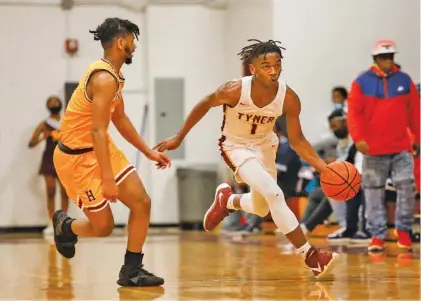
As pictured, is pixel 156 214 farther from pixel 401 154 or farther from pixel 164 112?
pixel 401 154

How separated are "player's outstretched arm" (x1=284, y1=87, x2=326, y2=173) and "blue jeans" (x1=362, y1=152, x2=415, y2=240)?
8.16ft

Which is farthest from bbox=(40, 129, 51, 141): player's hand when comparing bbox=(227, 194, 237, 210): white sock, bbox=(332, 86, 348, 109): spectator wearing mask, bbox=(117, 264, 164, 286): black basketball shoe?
bbox=(117, 264, 164, 286): black basketball shoe

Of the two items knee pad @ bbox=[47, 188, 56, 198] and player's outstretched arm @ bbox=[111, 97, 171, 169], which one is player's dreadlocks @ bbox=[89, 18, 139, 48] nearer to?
player's outstretched arm @ bbox=[111, 97, 171, 169]

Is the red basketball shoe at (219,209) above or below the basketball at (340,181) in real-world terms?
below

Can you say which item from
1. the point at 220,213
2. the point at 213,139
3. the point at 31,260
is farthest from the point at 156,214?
the point at 220,213

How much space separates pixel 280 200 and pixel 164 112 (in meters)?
7.87

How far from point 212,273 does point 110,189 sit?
168 centimetres

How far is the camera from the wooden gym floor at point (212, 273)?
5.54m

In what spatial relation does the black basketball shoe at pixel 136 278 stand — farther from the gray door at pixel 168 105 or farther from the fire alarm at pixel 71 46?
the fire alarm at pixel 71 46

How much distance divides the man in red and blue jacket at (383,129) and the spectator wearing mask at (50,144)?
18.2 ft

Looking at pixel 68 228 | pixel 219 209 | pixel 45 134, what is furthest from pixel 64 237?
pixel 45 134

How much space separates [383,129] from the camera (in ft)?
29.2

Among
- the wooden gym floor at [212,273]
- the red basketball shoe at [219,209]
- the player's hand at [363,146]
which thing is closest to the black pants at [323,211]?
the wooden gym floor at [212,273]

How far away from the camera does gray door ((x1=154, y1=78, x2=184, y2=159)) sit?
14000 mm
